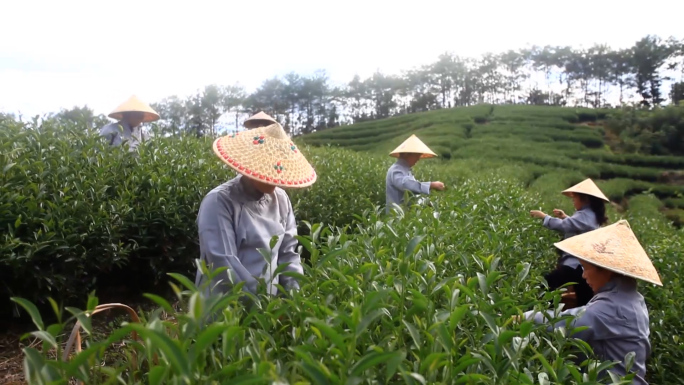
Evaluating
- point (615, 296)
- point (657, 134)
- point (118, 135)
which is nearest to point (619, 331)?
point (615, 296)

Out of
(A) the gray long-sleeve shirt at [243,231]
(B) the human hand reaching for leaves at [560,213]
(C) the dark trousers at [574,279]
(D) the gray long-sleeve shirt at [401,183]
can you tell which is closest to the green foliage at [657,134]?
(B) the human hand reaching for leaves at [560,213]

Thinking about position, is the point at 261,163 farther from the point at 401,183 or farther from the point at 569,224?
the point at 569,224

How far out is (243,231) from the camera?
216cm

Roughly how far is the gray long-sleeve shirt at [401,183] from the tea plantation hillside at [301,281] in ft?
1.49

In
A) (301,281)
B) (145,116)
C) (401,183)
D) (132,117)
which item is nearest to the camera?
(301,281)

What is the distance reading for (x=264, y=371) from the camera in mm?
834

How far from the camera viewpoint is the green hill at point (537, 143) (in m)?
17.6

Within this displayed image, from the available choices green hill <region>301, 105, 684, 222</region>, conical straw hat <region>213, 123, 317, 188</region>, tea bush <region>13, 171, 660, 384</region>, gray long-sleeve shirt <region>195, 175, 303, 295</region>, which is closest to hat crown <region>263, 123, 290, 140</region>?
conical straw hat <region>213, 123, 317, 188</region>

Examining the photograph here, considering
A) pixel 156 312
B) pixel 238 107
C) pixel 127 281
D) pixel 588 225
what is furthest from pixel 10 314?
pixel 238 107

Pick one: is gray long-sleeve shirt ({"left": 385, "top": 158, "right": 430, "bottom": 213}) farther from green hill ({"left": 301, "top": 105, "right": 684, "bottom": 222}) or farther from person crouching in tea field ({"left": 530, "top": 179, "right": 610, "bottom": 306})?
green hill ({"left": 301, "top": 105, "right": 684, "bottom": 222})

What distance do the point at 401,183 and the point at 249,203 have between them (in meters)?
2.64

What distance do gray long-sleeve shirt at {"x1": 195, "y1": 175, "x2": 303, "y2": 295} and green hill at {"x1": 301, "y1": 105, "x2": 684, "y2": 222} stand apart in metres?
13.7

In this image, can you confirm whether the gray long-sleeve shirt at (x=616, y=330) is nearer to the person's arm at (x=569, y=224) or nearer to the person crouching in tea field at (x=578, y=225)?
the person crouching in tea field at (x=578, y=225)

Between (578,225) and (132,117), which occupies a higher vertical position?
(132,117)
